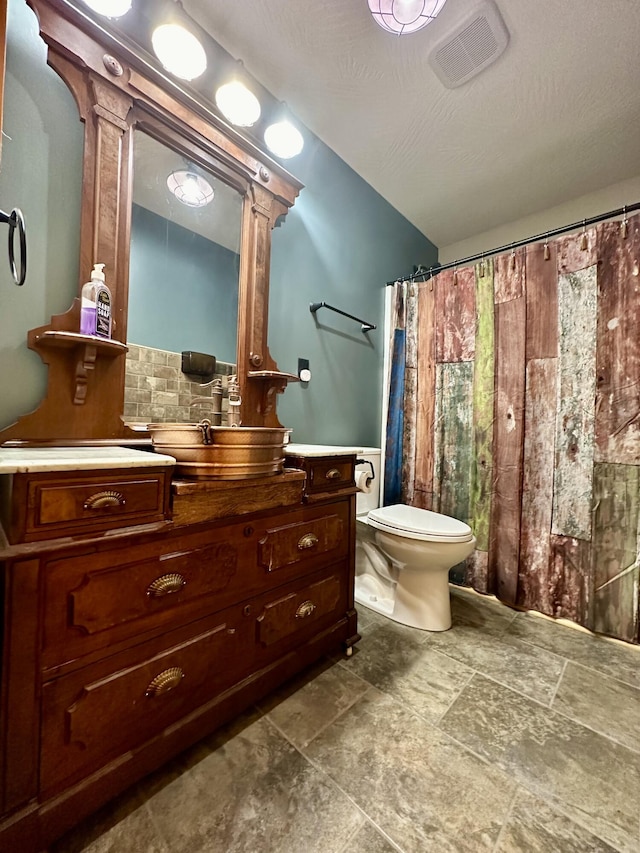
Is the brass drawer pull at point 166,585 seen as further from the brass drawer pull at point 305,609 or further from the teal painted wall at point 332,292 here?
the teal painted wall at point 332,292

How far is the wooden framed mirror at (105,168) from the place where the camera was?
3.18 ft

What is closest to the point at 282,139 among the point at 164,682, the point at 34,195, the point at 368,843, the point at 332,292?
the point at 332,292

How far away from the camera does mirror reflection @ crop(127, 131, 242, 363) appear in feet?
3.83

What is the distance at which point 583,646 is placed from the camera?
149 cm

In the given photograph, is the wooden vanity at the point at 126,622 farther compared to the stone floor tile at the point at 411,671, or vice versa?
the stone floor tile at the point at 411,671

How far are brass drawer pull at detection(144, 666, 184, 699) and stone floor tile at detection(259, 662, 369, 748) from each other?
0.40m

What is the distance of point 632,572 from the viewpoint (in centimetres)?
150

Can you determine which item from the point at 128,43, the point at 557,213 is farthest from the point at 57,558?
→ the point at 557,213

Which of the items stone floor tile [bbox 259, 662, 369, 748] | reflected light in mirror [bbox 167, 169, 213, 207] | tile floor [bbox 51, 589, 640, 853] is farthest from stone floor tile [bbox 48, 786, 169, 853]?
reflected light in mirror [bbox 167, 169, 213, 207]

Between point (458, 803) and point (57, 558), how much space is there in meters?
1.11

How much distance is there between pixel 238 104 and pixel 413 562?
6.80ft

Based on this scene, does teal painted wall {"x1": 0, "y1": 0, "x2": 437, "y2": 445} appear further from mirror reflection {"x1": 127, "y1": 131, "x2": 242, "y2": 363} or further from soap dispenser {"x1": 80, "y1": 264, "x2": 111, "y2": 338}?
mirror reflection {"x1": 127, "y1": 131, "x2": 242, "y2": 363}

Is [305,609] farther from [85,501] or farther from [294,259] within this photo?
[294,259]

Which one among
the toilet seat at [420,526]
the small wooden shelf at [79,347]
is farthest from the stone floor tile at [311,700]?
the small wooden shelf at [79,347]
